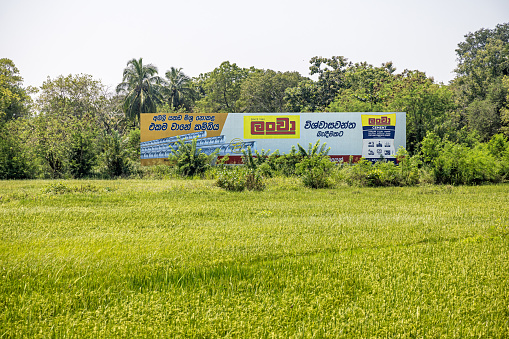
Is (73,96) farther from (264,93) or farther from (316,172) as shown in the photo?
(316,172)

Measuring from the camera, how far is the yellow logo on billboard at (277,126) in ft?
70.9

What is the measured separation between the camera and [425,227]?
242 inches

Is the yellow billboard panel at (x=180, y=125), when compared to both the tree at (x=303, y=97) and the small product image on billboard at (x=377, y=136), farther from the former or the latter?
the tree at (x=303, y=97)

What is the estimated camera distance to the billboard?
2153 centimetres

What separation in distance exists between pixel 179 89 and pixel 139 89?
6297 millimetres

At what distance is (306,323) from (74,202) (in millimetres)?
7136

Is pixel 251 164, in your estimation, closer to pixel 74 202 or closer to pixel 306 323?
pixel 74 202

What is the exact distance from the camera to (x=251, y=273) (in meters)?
3.89

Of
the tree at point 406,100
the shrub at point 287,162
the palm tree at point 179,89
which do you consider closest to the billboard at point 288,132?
the tree at point 406,100

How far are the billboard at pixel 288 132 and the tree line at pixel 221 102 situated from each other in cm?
179

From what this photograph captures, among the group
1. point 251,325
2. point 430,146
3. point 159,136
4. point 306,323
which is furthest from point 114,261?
point 159,136

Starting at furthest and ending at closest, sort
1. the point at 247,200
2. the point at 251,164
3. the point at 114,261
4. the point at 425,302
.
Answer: the point at 251,164
the point at 247,200
the point at 114,261
the point at 425,302

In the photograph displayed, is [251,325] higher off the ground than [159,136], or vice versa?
[159,136]

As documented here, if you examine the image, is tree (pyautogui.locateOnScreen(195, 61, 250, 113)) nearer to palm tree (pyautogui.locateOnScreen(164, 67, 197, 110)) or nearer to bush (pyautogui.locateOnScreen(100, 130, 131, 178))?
palm tree (pyautogui.locateOnScreen(164, 67, 197, 110))
